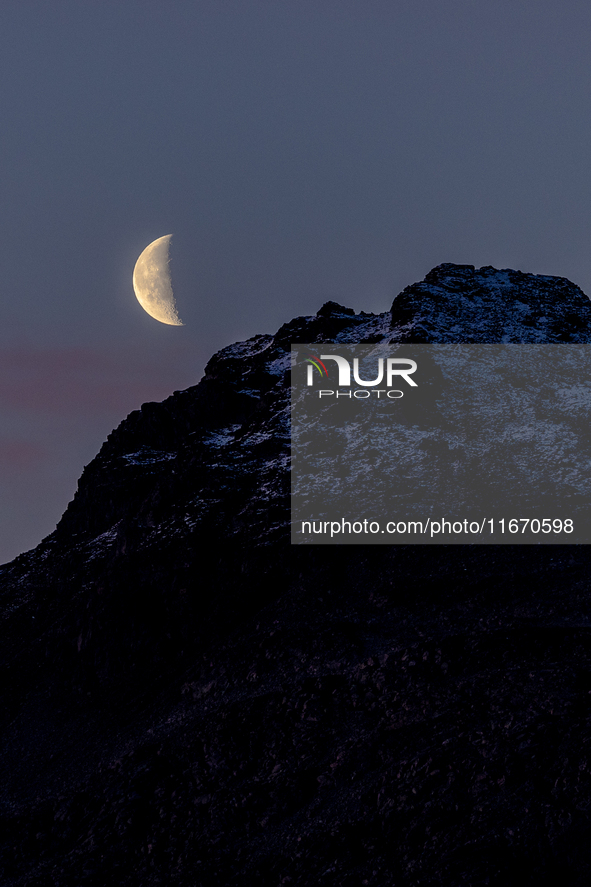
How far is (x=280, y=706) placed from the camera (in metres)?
40.3

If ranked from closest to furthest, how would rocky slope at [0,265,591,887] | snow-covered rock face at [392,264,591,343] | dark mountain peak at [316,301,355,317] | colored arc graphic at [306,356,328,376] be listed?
rocky slope at [0,265,591,887] < colored arc graphic at [306,356,328,376] < snow-covered rock face at [392,264,591,343] < dark mountain peak at [316,301,355,317]

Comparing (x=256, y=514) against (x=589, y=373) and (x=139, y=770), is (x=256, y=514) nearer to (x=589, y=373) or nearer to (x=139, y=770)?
(x=139, y=770)

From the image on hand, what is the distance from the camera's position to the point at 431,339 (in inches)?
2879

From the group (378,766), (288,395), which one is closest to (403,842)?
(378,766)

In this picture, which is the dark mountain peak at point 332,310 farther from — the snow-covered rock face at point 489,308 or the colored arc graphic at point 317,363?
the colored arc graphic at point 317,363

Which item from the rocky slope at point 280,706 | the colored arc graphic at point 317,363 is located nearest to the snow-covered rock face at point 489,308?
the colored arc graphic at point 317,363

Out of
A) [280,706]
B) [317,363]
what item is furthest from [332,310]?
[280,706]

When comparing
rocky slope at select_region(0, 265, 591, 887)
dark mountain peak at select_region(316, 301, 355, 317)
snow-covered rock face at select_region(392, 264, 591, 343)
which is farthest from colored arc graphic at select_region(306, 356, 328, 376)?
dark mountain peak at select_region(316, 301, 355, 317)

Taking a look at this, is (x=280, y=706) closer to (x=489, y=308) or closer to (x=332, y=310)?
(x=489, y=308)

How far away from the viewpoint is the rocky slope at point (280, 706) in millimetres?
31484

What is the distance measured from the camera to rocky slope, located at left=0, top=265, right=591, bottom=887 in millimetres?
31484

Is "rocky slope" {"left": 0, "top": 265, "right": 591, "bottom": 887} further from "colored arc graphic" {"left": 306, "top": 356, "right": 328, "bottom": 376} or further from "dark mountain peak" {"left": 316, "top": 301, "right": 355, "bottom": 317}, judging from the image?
"dark mountain peak" {"left": 316, "top": 301, "right": 355, "bottom": 317}

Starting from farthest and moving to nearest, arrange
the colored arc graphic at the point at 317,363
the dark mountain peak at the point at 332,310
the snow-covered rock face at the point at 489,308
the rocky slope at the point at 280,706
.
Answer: the dark mountain peak at the point at 332,310, the snow-covered rock face at the point at 489,308, the colored arc graphic at the point at 317,363, the rocky slope at the point at 280,706

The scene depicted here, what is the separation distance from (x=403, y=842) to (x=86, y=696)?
94.0ft
